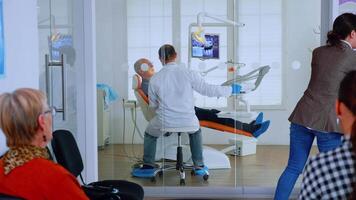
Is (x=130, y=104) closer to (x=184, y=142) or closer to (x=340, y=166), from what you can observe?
(x=184, y=142)

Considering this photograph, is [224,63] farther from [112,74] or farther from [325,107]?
[325,107]

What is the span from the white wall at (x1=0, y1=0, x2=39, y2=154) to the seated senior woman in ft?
2.53

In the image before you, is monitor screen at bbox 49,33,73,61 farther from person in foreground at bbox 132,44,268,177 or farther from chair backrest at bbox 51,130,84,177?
person in foreground at bbox 132,44,268,177

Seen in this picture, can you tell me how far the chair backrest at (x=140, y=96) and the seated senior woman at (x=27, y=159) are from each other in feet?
8.72

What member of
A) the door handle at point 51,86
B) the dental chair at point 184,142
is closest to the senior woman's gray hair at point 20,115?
the door handle at point 51,86

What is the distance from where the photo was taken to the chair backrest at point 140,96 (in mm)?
4516

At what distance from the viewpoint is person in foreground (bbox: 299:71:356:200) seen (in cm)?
152

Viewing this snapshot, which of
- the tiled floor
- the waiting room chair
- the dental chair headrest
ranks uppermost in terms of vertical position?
the dental chair headrest

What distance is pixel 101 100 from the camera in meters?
4.34

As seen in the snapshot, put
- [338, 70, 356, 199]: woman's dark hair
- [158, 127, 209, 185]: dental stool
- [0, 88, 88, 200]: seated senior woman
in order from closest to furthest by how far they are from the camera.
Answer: [338, 70, 356, 199]: woman's dark hair → [0, 88, 88, 200]: seated senior woman → [158, 127, 209, 185]: dental stool

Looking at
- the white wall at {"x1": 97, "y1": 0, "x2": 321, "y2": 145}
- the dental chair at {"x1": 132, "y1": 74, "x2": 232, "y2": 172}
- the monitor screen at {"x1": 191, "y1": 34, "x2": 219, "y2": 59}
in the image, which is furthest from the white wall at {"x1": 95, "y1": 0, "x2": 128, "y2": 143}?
the monitor screen at {"x1": 191, "y1": 34, "x2": 219, "y2": 59}

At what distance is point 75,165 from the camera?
119 inches

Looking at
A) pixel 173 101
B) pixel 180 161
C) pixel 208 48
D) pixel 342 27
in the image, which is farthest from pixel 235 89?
pixel 342 27

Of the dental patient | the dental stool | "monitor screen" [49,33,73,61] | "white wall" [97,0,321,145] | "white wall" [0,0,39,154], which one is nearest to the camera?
"white wall" [0,0,39,154]
